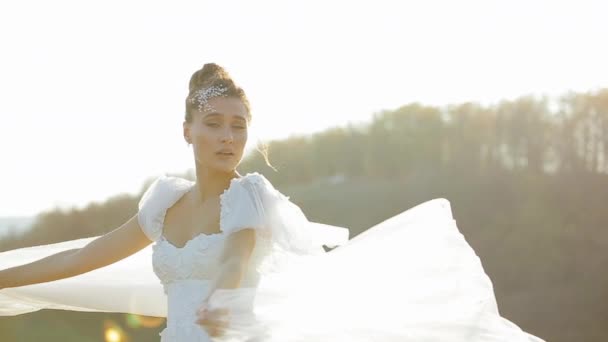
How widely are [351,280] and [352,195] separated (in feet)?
70.5

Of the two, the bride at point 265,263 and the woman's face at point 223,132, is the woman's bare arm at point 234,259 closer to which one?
the bride at point 265,263

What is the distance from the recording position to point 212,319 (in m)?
2.37

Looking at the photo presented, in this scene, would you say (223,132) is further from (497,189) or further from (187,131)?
(497,189)

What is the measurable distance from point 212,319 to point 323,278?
58 centimetres

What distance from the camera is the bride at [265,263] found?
2.58 m

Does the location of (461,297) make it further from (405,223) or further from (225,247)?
(225,247)

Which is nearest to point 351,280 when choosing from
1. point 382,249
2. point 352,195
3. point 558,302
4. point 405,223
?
point 382,249

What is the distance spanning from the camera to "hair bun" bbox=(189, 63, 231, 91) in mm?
2850

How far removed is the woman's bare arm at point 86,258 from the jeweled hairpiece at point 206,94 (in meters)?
0.59

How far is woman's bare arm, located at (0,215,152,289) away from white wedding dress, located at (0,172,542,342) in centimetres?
9

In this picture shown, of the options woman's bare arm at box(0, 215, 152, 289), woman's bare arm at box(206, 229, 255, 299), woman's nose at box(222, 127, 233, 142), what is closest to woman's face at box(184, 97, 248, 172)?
woman's nose at box(222, 127, 233, 142)

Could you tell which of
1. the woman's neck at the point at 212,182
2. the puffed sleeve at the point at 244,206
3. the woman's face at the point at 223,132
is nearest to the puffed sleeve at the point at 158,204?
the woman's neck at the point at 212,182

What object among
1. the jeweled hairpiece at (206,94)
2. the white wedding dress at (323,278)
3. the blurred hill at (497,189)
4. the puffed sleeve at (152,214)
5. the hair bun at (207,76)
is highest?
the hair bun at (207,76)

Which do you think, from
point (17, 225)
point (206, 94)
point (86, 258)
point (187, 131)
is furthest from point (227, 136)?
point (17, 225)
